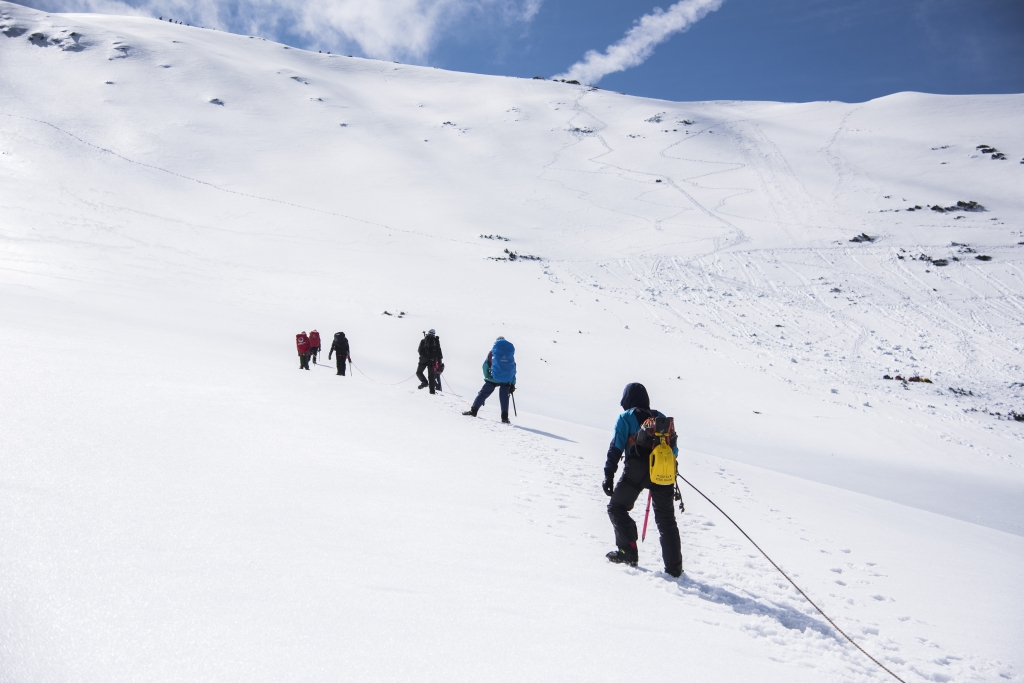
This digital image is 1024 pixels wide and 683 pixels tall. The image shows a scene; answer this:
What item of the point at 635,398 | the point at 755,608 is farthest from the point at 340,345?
the point at 755,608

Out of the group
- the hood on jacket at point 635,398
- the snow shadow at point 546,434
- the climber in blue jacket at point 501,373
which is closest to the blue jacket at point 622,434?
the hood on jacket at point 635,398

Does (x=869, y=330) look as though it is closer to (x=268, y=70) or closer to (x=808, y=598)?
(x=808, y=598)

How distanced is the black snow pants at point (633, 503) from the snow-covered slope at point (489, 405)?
25 centimetres

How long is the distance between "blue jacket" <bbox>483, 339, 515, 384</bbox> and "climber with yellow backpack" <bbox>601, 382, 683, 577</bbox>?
5566 millimetres

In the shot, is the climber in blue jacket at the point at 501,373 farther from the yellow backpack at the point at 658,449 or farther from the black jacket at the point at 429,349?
the yellow backpack at the point at 658,449

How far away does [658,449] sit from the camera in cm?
469

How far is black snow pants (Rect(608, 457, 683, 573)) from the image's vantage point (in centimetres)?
470

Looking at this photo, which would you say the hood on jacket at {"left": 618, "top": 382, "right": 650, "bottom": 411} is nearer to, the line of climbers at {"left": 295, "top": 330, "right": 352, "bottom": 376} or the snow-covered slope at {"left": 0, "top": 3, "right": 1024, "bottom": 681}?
the snow-covered slope at {"left": 0, "top": 3, "right": 1024, "bottom": 681}

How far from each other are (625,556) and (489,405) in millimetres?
8718

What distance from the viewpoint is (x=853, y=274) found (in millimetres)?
27641

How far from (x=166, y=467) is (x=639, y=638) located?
3.86 meters

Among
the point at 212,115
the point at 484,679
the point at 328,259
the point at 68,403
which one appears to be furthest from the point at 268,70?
the point at 484,679

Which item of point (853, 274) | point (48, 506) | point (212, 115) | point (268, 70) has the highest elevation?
point (268, 70)

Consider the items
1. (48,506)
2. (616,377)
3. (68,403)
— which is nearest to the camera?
(48,506)
